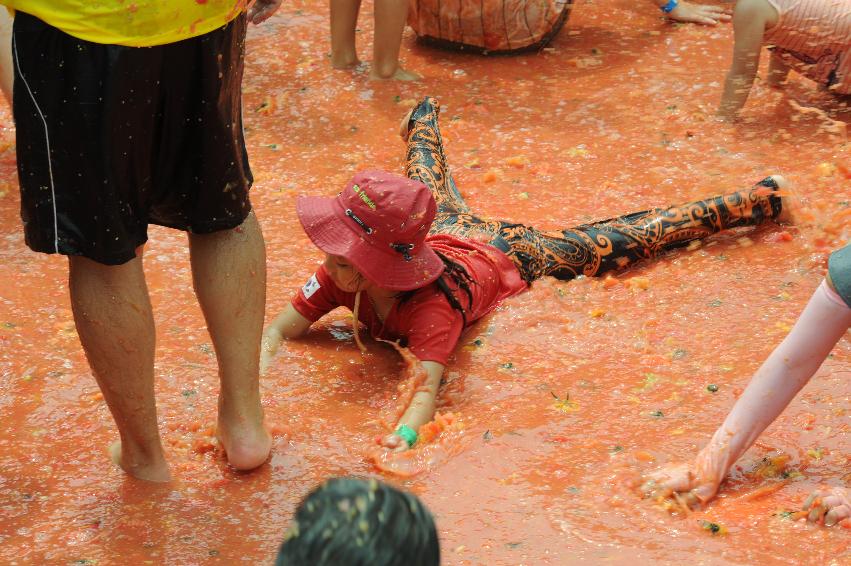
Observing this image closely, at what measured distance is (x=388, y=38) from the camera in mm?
5035

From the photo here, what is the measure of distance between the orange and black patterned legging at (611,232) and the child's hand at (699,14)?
6.97 ft

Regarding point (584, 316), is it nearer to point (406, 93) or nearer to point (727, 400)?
point (727, 400)

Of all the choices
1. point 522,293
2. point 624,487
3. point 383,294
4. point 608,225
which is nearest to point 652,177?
point 608,225

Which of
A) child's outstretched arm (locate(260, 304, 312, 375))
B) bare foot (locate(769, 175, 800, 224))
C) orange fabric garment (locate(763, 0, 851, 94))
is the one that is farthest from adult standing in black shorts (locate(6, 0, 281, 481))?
orange fabric garment (locate(763, 0, 851, 94))

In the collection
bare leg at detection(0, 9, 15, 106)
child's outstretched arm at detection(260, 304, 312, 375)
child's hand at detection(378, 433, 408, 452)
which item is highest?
bare leg at detection(0, 9, 15, 106)

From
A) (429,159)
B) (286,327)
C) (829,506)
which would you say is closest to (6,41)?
(286,327)

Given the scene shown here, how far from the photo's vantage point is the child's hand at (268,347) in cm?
306

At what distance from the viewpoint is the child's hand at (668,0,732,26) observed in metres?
5.56

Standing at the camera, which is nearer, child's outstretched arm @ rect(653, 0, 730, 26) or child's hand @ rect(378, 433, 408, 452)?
child's hand @ rect(378, 433, 408, 452)

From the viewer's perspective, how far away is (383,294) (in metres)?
3.11

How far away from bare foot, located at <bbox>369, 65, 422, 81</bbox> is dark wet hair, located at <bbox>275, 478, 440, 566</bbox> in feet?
13.9

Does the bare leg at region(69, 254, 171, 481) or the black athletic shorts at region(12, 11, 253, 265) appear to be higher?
the black athletic shorts at region(12, 11, 253, 265)

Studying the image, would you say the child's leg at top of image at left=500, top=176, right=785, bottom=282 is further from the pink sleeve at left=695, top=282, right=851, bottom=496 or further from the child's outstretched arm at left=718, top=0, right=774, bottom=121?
the pink sleeve at left=695, top=282, right=851, bottom=496

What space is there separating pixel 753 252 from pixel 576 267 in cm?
59
